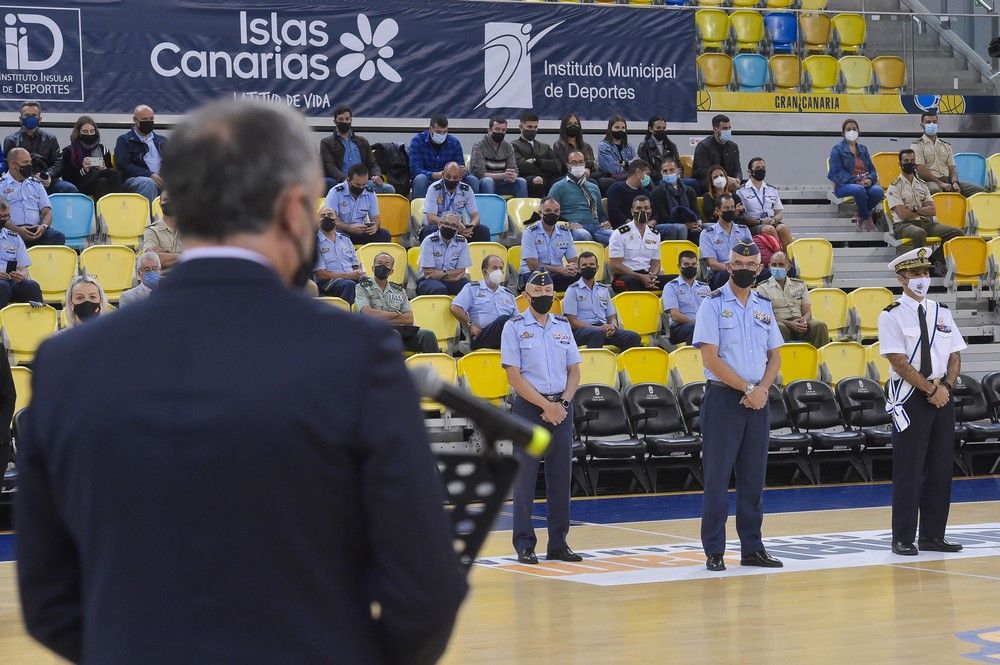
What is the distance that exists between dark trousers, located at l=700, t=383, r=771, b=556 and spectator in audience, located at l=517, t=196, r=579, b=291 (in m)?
5.67

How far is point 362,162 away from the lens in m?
15.1

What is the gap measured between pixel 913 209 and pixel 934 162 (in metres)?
1.26

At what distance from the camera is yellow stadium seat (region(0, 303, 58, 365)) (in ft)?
37.3

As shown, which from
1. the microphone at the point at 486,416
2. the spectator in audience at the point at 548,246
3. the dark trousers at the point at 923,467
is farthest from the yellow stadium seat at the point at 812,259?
the microphone at the point at 486,416

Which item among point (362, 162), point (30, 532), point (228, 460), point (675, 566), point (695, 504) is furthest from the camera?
point (362, 162)

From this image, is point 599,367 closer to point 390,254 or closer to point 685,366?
point 685,366

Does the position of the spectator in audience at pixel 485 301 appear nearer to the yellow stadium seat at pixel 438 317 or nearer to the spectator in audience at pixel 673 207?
the yellow stadium seat at pixel 438 317

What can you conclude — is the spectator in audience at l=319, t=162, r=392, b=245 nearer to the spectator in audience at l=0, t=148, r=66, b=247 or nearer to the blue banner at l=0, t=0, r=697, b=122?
the blue banner at l=0, t=0, r=697, b=122

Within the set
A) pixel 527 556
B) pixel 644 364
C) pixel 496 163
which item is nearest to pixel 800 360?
pixel 644 364

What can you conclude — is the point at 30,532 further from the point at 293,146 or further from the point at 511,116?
the point at 511,116

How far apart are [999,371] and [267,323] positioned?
1342 cm

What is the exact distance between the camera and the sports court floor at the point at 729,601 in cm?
594

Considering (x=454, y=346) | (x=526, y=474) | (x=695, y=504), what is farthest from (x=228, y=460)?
(x=454, y=346)

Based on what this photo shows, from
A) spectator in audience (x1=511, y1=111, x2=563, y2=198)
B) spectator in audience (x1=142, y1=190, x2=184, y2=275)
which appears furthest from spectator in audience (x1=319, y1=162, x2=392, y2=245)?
spectator in audience (x1=511, y1=111, x2=563, y2=198)
